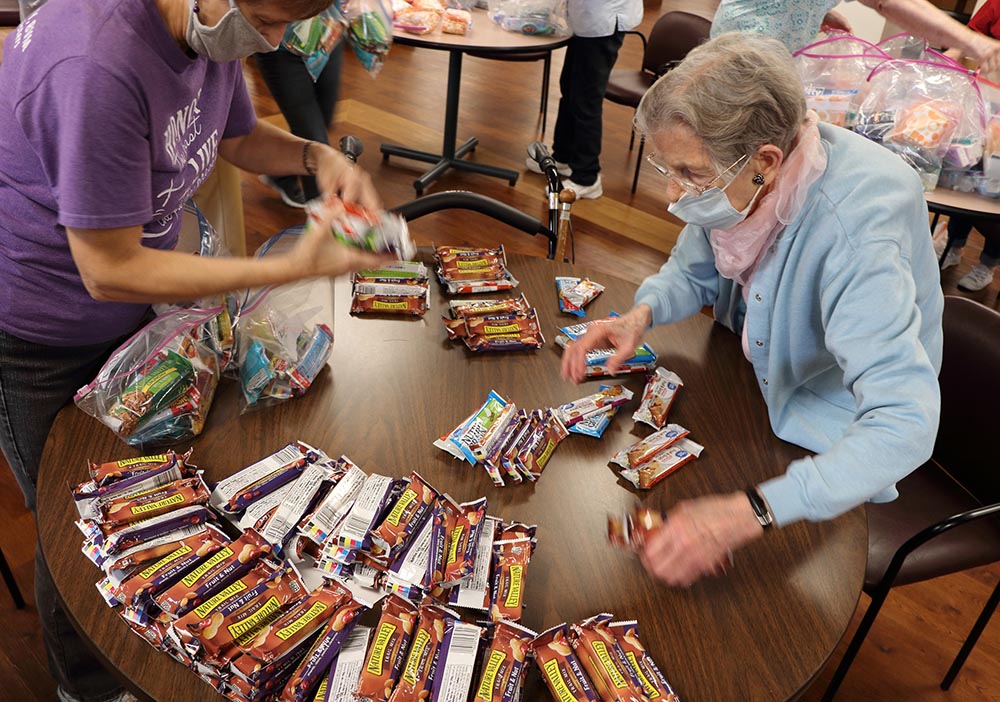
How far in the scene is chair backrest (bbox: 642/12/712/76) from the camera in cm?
405

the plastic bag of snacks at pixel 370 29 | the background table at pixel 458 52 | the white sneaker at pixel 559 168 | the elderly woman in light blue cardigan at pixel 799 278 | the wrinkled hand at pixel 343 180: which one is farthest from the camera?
the white sneaker at pixel 559 168

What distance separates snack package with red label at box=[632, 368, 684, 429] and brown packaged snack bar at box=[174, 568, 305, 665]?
719 mm

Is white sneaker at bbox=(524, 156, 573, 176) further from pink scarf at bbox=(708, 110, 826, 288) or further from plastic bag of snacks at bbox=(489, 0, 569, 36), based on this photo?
pink scarf at bbox=(708, 110, 826, 288)

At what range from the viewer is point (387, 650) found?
3.34ft

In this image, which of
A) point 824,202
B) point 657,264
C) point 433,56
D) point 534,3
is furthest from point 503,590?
point 433,56

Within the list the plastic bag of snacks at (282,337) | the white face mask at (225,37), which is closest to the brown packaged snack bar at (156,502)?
the plastic bag of snacks at (282,337)

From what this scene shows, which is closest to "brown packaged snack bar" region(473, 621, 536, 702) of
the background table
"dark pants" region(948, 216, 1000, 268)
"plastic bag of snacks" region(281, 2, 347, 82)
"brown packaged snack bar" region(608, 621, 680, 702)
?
"brown packaged snack bar" region(608, 621, 680, 702)

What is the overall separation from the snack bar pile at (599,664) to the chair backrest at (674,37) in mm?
3565

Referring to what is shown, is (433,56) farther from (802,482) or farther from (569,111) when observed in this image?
(802,482)

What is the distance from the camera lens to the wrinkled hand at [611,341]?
60.2 inches

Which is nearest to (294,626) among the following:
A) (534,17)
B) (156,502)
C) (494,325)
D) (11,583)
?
(156,502)

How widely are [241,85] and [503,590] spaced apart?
1119 mm

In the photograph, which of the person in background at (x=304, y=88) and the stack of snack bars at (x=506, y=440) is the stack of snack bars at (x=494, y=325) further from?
the person in background at (x=304, y=88)

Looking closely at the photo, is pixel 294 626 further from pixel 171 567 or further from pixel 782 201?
pixel 782 201
